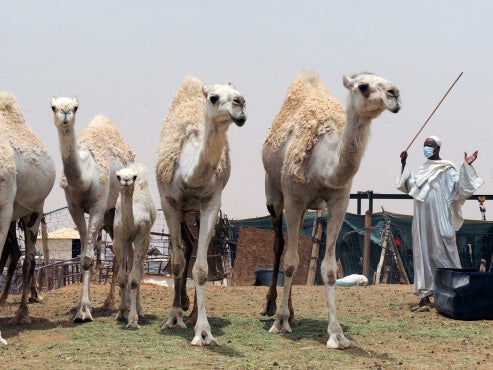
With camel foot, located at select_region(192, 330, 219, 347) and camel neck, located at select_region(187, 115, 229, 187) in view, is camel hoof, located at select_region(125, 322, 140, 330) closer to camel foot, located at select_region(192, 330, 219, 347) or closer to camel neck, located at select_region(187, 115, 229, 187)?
camel foot, located at select_region(192, 330, 219, 347)

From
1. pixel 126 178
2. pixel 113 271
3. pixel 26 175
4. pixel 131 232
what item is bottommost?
pixel 113 271

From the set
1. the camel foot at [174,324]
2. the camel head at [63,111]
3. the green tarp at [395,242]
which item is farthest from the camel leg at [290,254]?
the green tarp at [395,242]

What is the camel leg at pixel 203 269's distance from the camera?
22.9 feet

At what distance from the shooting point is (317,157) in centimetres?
755

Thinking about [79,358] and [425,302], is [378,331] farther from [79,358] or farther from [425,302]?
[79,358]

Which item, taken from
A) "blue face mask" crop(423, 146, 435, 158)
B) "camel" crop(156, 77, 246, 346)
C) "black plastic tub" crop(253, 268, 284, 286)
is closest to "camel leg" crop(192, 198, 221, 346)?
"camel" crop(156, 77, 246, 346)

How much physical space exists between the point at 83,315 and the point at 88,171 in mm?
1687

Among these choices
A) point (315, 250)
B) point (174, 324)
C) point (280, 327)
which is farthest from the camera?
point (315, 250)

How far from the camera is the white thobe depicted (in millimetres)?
10148

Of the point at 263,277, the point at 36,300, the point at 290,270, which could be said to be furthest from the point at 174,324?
the point at 263,277

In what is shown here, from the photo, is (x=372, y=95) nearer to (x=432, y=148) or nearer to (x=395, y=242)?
(x=432, y=148)

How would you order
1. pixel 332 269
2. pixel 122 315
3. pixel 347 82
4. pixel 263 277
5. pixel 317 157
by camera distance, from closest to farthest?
pixel 347 82
pixel 332 269
pixel 317 157
pixel 122 315
pixel 263 277

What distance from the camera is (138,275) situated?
8.61 metres

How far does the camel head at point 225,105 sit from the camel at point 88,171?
2.19 metres
